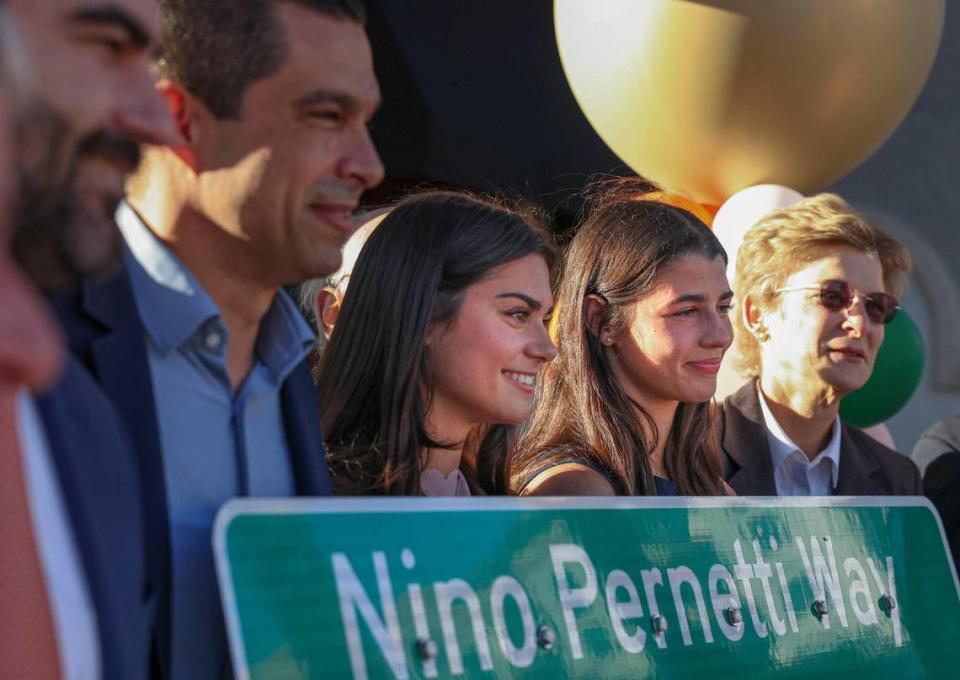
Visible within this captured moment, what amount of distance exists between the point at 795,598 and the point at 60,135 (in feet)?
5.93

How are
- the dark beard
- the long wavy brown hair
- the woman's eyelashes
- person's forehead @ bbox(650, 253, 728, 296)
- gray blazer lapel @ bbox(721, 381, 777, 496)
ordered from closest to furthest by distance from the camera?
1. the dark beard
2. the woman's eyelashes
3. the long wavy brown hair
4. person's forehead @ bbox(650, 253, 728, 296)
5. gray blazer lapel @ bbox(721, 381, 777, 496)

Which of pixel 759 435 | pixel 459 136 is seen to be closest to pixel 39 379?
pixel 759 435

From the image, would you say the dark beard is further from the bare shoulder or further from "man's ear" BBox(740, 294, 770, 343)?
"man's ear" BBox(740, 294, 770, 343)

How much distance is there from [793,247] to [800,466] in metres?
0.57

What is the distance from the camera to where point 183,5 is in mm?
1838

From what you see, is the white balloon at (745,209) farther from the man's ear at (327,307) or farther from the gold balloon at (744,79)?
the man's ear at (327,307)

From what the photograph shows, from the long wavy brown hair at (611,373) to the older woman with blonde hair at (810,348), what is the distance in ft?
1.19

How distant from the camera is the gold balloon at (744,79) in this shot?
3.42m

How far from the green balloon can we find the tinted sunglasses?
48 cm

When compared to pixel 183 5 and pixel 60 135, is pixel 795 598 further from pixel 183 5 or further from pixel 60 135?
pixel 60 135

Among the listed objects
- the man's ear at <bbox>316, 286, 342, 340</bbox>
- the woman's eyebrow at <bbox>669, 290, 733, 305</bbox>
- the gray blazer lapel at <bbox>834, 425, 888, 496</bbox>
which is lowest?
the gray blazer lapel at <bbox>834, 425, 888, 496</bbox>

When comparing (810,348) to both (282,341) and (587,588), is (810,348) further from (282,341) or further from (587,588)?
(282,341)

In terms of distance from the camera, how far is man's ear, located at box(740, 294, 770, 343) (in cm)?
364

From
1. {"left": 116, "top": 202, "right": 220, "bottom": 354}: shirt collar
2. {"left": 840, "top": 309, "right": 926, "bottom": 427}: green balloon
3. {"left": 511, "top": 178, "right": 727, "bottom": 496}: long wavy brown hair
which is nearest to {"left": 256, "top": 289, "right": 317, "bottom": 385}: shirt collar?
{"left": 116, "top": 202, "right": 220, "bottom": 354}: shirt collar
